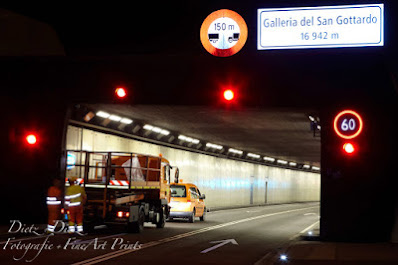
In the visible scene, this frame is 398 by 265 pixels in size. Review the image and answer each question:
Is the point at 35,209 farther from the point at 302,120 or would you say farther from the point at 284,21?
the point at 302,120

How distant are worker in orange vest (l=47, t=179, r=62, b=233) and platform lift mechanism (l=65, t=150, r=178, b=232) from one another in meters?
1.44

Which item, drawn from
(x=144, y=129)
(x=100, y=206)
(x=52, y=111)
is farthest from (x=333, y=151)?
(x=144, y=129)

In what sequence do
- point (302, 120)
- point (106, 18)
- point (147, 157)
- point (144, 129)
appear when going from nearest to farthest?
point (106, 18) < point (147, 157) < point (302, 120) < point (144, 129)

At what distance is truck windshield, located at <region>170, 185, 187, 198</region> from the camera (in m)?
29.0

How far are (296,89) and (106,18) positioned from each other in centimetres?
643

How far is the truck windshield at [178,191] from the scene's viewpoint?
1144 inches

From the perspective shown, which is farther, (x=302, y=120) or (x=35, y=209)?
(x=302, y=120)

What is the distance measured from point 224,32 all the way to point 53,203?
7.49 meters

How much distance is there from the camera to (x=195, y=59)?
64.4 ft

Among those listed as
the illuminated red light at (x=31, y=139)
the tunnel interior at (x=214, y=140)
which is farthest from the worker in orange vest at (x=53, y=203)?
the tunnel interior at (x=214, y=140)

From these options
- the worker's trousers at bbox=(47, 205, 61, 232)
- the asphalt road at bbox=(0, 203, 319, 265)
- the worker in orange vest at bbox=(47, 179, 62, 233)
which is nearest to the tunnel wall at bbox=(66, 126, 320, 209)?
the worker in orange vest at bbox=(47, 179, 62, 233)

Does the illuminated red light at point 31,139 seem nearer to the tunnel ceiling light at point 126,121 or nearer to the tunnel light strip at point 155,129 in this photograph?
the tunnel ceiling light at point 126,121

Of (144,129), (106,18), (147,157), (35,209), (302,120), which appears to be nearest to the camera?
(106,18)

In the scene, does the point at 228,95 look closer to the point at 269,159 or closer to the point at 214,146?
the point at 214,146
